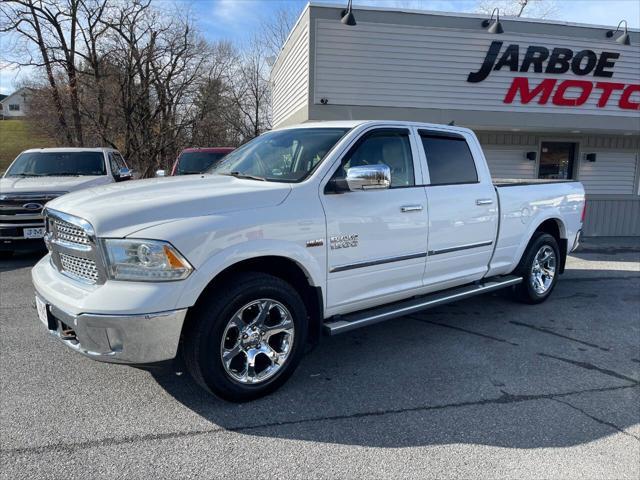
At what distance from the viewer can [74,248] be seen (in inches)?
123

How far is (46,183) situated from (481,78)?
8.89 m

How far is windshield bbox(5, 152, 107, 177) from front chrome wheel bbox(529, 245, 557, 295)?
25.3 feet

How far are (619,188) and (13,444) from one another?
49.3ft

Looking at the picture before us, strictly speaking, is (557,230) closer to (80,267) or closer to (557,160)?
(80,267)

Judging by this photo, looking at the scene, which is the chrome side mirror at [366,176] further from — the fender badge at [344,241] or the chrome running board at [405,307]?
the chrome running board at [405,307]

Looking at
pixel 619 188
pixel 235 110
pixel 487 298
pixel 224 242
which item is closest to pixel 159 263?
pixel 224 242

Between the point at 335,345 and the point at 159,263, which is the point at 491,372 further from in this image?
the point at 159,263

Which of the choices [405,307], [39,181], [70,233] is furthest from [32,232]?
[405,307]

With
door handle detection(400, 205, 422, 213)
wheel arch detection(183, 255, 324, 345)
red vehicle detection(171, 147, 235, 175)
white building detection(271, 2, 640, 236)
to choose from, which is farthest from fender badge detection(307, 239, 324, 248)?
red vehicle detection(171, 147, 235, 175)

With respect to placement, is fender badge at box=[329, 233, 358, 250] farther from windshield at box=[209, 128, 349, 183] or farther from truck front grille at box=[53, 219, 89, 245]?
truck front grille at box=[53, 219, 89, 245]

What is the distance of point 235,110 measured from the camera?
32281mm

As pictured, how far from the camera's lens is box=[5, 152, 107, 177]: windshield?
9016 millimetres

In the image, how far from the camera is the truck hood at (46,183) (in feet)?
25.2

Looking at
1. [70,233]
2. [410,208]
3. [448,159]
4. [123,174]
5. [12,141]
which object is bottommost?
[70,233]
